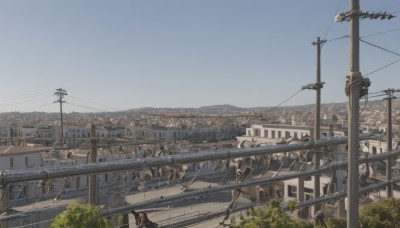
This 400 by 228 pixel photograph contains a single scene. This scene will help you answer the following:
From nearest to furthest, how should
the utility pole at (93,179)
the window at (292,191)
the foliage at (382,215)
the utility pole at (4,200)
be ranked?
the utility pole at (4,200)
the utility pole at (93,179)
the foliage at (382,215)
the window at (292,191)

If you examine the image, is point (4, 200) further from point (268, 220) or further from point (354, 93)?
point (354, 93)

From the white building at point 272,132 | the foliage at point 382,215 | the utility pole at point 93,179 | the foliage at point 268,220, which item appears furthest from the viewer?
the white building at point 272,132

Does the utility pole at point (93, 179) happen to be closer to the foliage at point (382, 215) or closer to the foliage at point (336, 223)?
the foliage at point (336, 223)

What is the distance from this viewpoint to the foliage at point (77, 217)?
161 inches

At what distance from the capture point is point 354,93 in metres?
4.36

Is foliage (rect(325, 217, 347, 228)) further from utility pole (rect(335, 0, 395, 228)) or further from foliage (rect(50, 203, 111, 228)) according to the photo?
foliage (rect(50, 203, 111, 228))

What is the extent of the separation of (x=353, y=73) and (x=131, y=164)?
9.59 feet

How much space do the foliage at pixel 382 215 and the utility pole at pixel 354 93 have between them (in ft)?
13.6

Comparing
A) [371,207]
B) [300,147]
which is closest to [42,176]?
[300,147]

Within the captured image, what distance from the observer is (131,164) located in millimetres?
5582

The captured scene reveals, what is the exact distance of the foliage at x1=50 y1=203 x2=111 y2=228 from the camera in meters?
4.08

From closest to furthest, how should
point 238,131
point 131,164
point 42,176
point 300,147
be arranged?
point 42,176 → point 131,164 → point 300,147 → point 238,131

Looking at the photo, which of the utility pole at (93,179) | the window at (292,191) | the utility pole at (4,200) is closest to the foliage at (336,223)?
the utility pole at (93,179)

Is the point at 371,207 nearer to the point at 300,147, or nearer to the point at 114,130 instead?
the point at 300,147
